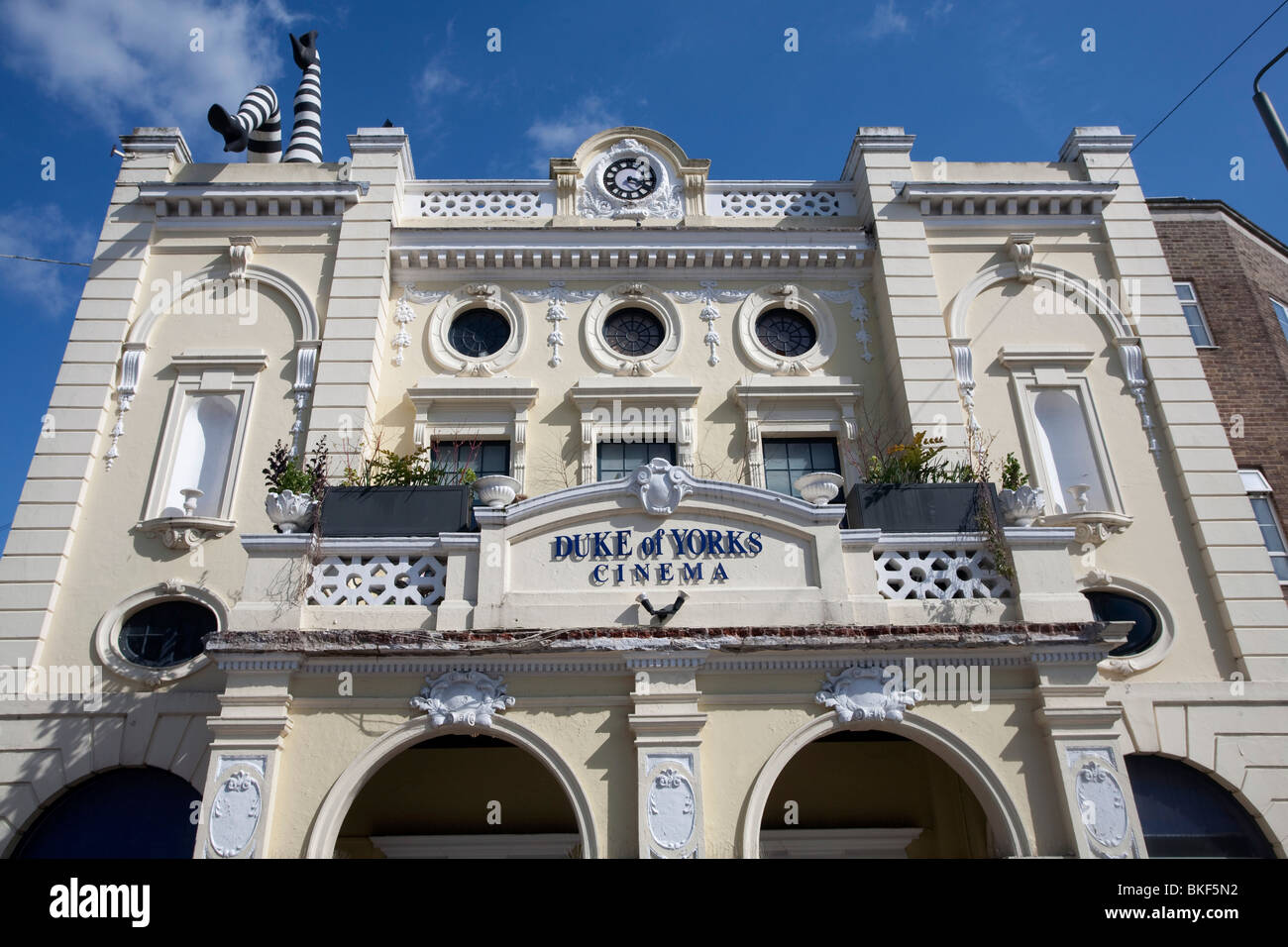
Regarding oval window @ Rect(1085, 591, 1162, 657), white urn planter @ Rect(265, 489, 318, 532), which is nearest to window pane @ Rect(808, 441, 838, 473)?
oval window @ Rect(1085, 591, 1162, 657)

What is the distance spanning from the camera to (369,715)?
31.4ft

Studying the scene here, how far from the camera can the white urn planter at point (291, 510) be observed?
10.6 metres

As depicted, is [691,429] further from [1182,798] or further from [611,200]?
[1182,798]

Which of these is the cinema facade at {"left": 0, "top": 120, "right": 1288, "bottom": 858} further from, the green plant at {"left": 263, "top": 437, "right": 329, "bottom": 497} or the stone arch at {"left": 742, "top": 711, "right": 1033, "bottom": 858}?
the green plant at {"left": 263, "top": 437, "right": 329, "bottom": 497}

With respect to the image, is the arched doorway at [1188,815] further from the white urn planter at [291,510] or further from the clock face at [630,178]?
the clock face at [630,178]

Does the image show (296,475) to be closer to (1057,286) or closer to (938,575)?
(938,575)

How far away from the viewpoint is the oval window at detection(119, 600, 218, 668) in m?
13.0

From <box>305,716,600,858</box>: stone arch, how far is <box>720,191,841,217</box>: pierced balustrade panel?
1104cm

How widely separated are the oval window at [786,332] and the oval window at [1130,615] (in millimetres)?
6079

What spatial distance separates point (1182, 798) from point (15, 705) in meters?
15.6

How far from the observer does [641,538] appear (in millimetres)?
10508

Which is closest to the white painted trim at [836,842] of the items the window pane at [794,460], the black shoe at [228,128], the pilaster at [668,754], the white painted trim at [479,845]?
the white painted trim at [479,845]

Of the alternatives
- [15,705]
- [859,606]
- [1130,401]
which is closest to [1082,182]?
[1130,401]
